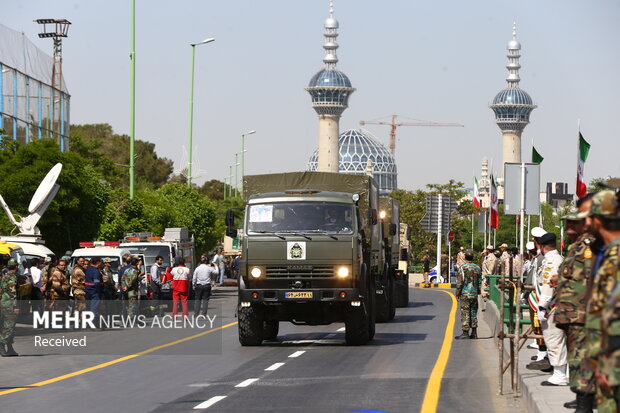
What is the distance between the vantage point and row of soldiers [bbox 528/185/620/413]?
249 inches

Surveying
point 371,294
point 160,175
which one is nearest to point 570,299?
point 371,294

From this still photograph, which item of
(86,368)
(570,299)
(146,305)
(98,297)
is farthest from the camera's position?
(146,305)

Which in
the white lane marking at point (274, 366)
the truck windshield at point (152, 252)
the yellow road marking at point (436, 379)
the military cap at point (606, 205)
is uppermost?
the military cap at point (606, 205)

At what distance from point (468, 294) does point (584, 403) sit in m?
13.9

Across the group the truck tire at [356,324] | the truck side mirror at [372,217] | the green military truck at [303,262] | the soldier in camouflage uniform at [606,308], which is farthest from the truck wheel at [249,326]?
the soldier in camouflage uniform at [606,308]

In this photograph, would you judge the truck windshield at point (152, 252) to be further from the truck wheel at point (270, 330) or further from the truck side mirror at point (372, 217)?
the truck side mirror at point (372, 217)

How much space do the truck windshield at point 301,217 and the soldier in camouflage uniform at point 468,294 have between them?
320cm

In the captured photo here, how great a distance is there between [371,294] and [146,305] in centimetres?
1399

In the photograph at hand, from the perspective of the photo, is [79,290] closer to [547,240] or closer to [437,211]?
[547,240]

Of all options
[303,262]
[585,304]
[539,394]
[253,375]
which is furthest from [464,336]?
[585,304]

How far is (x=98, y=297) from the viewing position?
2958cm

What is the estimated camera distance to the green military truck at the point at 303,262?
22.3 metres

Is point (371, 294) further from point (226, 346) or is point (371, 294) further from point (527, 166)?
point (527, 166)

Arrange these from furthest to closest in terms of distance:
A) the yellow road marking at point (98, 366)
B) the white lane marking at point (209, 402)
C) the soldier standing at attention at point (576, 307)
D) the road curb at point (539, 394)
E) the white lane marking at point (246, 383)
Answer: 1. the white lane marking at point (246, 383)
2. the yellow road marking at point (98, 366)
3. the white lane marking at point (209, 402)
4. the road curb at point (539, 394)
5. the soldier standing at attention at point (576, 307)
